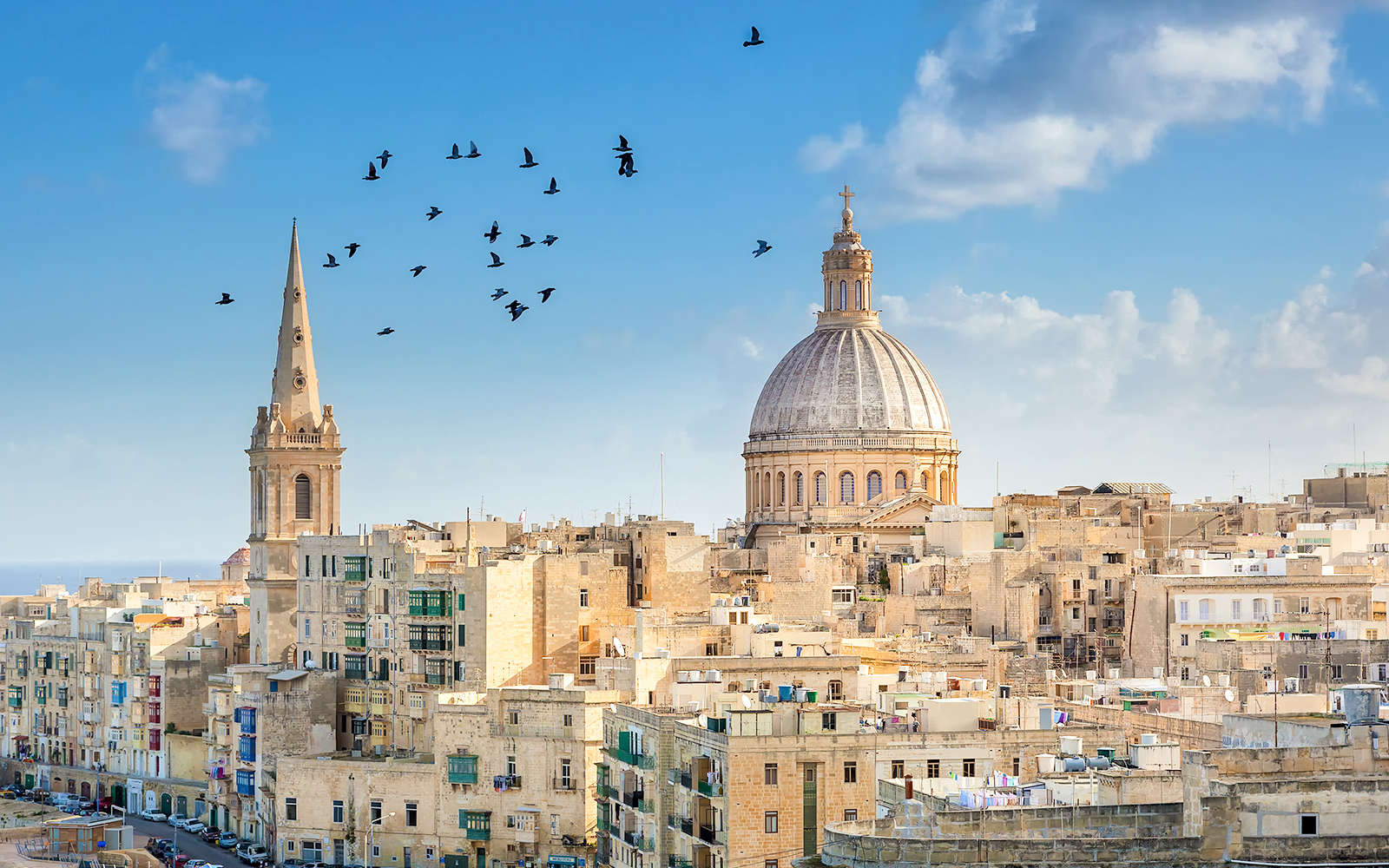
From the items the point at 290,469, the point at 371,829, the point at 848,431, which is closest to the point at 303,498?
the point at 290,469

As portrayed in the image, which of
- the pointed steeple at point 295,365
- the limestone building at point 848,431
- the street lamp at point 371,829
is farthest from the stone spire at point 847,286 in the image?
the street lamp at point 371,829

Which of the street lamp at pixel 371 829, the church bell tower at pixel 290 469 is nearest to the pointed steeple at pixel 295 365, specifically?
the church bell tower at pixel 290 469

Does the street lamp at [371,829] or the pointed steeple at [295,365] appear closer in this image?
the street lamp at [371,829]

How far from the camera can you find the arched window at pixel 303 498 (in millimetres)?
79750

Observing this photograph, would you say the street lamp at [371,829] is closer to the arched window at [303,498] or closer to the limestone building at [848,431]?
the arched window at [303,498]

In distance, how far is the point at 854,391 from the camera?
99500 mm

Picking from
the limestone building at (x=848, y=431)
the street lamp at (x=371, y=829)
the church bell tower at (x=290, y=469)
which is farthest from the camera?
the limestone building at (x=848, y=431)

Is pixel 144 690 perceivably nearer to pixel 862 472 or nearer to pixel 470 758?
pixel 470 758

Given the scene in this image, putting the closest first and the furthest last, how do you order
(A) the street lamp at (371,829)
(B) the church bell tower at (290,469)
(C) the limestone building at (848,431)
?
(A) the street lamp at (371,829) < (B) the church bell tower at (290,469) < (C) the limestone building at (848,431)

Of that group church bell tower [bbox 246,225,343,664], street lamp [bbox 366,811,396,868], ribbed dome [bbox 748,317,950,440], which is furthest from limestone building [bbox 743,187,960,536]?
street lamp [bbox 366,811,396,868]

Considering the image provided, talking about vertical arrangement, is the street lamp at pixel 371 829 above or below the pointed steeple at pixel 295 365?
below

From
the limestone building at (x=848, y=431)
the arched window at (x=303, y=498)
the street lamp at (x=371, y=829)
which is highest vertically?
the limestone building at (x=848, y=431)

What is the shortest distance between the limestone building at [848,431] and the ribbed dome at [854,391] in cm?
3

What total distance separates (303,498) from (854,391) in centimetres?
2649
